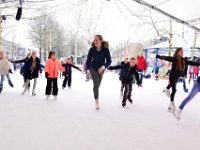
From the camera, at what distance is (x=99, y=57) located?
4.73m

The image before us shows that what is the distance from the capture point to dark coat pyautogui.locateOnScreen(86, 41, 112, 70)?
4.73 metres

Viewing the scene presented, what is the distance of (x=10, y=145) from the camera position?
2.56 meters

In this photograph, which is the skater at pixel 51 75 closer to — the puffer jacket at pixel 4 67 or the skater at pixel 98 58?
the skater at pixel 98 58

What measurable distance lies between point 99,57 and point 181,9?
486cm

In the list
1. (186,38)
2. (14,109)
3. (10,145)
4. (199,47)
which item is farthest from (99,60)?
(199,47)

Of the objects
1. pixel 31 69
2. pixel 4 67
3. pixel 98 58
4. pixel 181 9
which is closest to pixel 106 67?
pixel 98 58

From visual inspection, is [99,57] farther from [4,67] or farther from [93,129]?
[4,67]

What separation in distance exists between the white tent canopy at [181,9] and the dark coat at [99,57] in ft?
13.3

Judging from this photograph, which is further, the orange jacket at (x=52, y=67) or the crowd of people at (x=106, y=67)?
the orange jacket at (x=52, y=67)

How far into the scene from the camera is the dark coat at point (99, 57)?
4.73m

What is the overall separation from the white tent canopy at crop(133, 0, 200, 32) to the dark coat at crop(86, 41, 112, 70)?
4039mm

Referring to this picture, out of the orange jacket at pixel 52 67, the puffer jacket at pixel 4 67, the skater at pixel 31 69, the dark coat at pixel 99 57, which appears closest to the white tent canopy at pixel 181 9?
the dark coat at pixel 99 57

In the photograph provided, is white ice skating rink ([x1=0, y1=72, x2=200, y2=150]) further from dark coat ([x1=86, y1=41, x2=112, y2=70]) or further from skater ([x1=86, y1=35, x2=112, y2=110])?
dark coat ([x1=86, y1=41, x2=112, y2=70])

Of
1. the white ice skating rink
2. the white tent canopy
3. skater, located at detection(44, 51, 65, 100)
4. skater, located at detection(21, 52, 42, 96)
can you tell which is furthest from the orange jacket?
the white tent canopy
